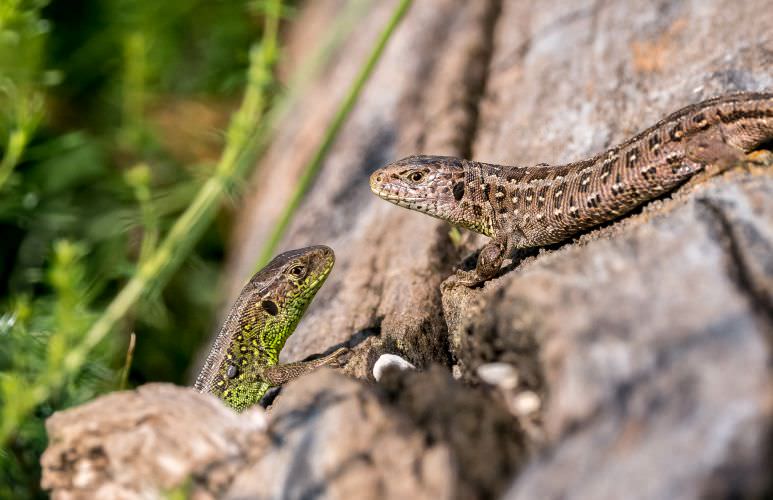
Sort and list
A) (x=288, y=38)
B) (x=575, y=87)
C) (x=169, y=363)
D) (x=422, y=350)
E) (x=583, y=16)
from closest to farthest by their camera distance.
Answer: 1. (x=422, y=350)
2. (x=575, y=87)
3. (x=583, y=16)
4. (x=169, y=363)
5. (x=288, y=38)

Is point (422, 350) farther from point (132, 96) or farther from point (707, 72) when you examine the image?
point (132, 96)

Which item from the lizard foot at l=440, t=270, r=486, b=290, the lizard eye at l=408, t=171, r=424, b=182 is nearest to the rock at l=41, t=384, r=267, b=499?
the lizard foot at l=440, t=270, r=486, b=290

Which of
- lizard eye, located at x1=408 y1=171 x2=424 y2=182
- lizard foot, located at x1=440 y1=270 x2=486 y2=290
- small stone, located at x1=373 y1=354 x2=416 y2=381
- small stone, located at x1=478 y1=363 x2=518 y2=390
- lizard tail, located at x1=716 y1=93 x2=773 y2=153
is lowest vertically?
lizard foot, located at x1=440 y1=270 x2=486 y2=290

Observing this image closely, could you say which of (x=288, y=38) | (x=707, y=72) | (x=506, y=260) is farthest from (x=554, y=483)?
(x=288, y=38)

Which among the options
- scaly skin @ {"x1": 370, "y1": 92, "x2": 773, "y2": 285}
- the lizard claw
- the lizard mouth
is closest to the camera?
scaly skin @ {"x1": 370, "y1": 92, "x2": 773, "y2": 285}

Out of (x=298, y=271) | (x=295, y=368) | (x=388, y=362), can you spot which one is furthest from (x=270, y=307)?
(x=388, y=362)

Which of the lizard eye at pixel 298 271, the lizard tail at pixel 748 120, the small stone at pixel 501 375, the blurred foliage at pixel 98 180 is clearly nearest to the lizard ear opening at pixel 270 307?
the lizard eye at pixel 298 271

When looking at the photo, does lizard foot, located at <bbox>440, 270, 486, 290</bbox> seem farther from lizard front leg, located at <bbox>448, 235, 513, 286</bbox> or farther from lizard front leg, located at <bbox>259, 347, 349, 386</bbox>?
lizard front leg, located at <bbox>259, 347, 349, 386</bbox>
